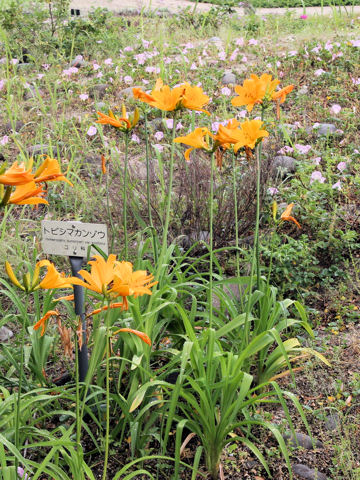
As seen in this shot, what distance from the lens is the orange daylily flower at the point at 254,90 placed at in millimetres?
2010

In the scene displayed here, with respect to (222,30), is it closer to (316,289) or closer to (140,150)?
(140,150)

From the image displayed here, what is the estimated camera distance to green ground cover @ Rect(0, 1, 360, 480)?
1.87 metres

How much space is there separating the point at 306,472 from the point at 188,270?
4.04ft

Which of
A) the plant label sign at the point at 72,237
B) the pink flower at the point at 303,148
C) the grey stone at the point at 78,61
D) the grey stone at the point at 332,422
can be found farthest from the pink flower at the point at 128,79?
the grey stone at the point at 332,422

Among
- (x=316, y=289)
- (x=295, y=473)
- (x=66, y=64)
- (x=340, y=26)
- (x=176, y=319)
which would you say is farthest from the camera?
(x=340, y=26)

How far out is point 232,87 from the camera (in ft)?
17.3

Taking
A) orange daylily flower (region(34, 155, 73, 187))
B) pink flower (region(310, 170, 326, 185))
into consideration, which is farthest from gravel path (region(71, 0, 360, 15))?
orange daylily flower (region(34, 155, 73, 187))

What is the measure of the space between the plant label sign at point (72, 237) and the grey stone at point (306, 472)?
3.29ft

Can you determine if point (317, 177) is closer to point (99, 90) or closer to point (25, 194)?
point (25, 194)

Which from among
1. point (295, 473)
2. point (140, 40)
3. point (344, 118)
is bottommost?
point (295, 473)

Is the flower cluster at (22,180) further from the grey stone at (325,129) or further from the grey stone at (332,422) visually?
the grey stone at (325,129)

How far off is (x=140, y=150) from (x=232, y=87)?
138 centimetres

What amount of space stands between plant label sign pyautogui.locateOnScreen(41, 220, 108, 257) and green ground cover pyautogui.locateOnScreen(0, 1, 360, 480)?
0.43 ft

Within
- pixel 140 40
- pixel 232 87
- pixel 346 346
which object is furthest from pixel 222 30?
pixel 346 346
